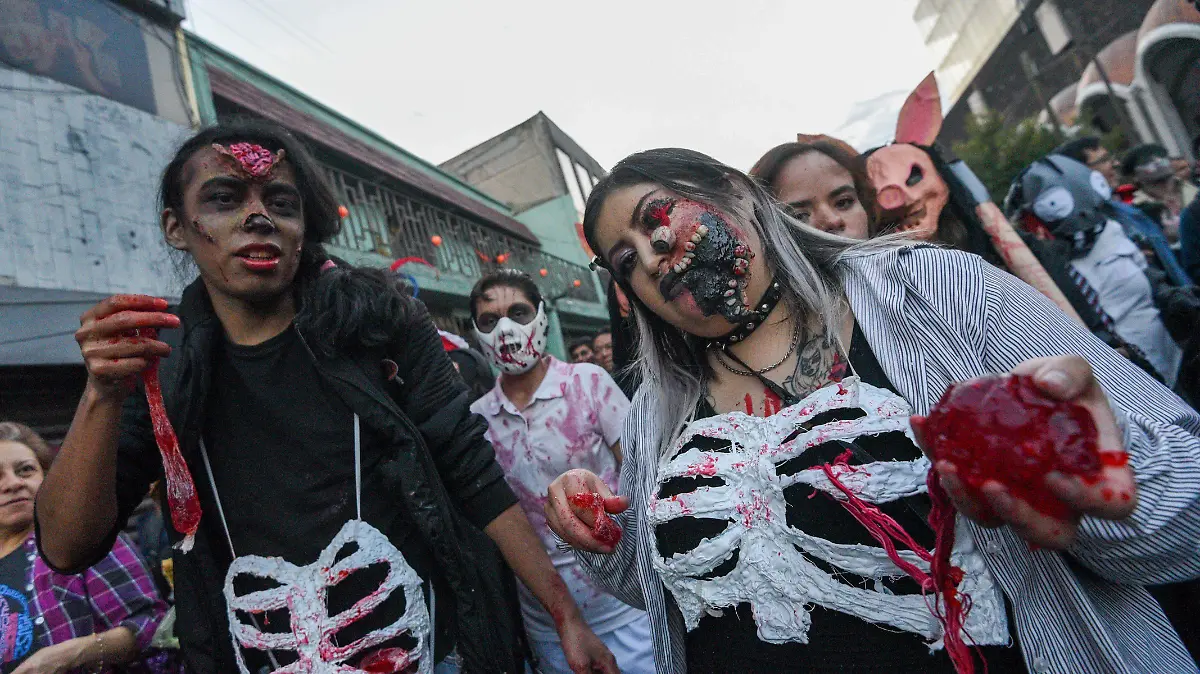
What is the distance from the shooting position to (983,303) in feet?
3.81

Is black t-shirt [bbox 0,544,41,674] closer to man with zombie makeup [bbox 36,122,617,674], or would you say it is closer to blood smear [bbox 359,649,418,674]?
man with zombie makeup [bbox 36,122,617,674]

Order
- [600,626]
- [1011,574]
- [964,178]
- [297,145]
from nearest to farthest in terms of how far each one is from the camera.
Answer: [1011,574], [297,145], [600,626], [964,178]

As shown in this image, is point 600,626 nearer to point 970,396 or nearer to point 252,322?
point 252,322

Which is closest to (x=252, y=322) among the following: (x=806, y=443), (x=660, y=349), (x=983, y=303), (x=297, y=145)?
(x=297, y=145)

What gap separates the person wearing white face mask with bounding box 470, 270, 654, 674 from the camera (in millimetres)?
2701

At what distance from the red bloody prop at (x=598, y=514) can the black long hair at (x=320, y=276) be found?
0.75 m

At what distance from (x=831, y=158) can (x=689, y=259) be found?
158 cm

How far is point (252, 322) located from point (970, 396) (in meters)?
1.84

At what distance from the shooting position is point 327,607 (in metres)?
1.58

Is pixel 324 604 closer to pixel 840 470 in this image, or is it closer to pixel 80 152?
pixel 840 470

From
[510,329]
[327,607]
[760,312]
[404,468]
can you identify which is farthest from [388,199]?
[760,312]

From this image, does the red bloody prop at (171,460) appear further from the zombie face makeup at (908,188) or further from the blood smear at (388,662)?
the zombie face makeup at (908,188)

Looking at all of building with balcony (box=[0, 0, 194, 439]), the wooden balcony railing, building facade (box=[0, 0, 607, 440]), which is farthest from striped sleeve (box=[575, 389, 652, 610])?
the wooden balcony railing

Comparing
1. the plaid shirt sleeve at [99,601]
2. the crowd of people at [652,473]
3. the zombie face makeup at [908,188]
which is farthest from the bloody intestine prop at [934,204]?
the plaid shirt sleeve at [99,601]
